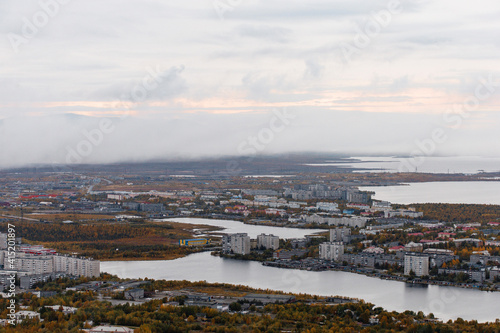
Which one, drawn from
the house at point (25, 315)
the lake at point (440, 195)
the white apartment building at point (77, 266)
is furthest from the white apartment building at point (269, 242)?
the lake at point (440, 195)

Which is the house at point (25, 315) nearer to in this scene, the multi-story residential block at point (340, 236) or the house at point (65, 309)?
the house at point (65, 309)

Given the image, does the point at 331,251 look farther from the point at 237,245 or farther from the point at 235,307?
the point at 235,307

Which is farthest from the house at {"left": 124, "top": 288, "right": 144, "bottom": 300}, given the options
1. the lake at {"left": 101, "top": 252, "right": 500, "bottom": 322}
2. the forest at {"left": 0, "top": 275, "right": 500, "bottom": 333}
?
the lake at {"left": 101, "top": 252, "right": 500, "bottom": 322}

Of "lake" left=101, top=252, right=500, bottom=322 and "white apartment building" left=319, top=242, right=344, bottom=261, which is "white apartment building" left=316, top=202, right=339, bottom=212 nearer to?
"white apartment building" left=319, top=242, right=344, bottom=261

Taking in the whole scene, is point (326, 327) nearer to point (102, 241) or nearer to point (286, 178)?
point (102, 241)

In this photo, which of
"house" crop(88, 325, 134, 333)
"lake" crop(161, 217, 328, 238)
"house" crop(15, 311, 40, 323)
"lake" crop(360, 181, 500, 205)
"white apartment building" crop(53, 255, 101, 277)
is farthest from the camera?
"lake" crop(360, 181, 500, 205)
